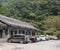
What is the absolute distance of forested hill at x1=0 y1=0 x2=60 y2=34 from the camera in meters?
94.1

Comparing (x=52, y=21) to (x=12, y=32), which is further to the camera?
(x=52, y=21)

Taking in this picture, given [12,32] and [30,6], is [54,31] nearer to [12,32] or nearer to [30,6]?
[30,6]

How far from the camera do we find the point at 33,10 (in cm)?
10044

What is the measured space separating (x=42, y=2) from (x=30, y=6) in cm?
743

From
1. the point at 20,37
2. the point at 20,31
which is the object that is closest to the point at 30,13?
the point at 20,31

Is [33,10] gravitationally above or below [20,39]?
above

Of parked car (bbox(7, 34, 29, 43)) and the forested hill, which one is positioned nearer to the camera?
parked car (bbox(7, 34, 29, 43))

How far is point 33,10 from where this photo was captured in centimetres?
10044

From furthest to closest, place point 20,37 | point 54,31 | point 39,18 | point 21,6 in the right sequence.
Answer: point 21,6, point 39,18, point 54,31, point 20,37

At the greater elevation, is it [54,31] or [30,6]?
[30,6]

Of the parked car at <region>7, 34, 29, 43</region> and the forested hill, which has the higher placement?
the forested hill

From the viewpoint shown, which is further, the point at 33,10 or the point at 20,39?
the point at 33,10

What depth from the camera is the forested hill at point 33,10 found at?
9406 cm

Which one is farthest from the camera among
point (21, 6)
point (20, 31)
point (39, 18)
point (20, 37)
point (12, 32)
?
point (21, 6)
